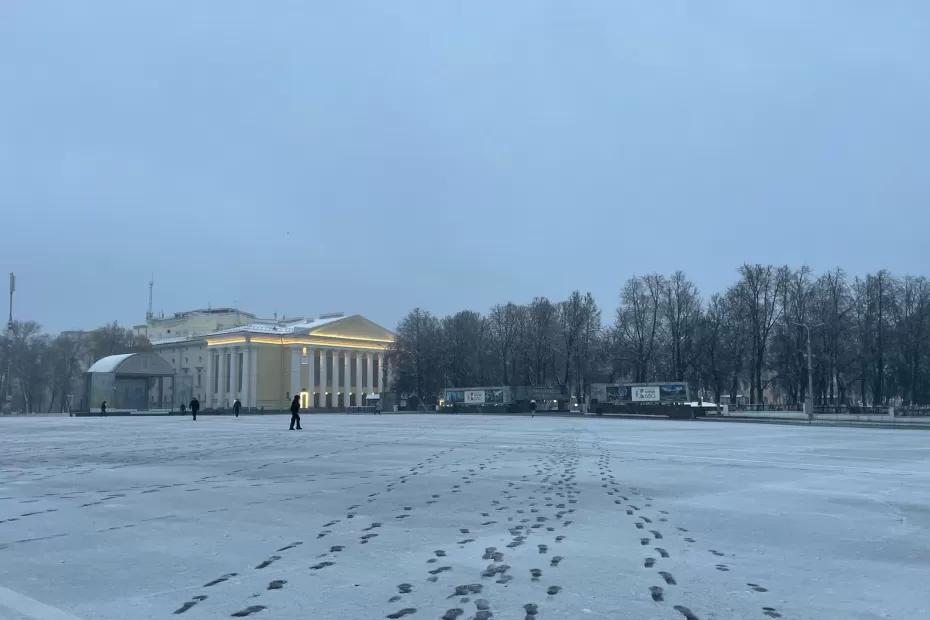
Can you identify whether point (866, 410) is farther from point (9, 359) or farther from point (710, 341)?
point (9, 359)

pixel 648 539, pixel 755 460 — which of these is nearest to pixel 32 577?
pixel 648 539

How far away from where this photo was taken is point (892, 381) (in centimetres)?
7194

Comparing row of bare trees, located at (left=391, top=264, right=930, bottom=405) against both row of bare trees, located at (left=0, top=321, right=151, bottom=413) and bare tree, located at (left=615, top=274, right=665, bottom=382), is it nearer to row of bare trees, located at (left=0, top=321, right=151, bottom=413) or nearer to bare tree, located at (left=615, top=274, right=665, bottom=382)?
bare tree, located at (left=615, top=274, right=665, bottom=382)

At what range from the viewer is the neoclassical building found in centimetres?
12369

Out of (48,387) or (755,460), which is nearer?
(755,460)

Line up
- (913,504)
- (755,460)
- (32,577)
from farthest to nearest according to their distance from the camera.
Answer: (755,460)
(913,504)
(32,577)

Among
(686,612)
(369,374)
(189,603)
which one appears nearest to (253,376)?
(369,374)

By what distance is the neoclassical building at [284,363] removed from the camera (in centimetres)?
12369

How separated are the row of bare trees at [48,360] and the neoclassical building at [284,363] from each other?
11005 millimetres

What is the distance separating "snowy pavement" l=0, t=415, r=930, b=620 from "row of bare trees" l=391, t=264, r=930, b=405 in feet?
201

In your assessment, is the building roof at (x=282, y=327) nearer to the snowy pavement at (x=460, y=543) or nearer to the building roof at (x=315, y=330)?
the building roof at (x=315, y=330)

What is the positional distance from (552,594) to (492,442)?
21.1 meters

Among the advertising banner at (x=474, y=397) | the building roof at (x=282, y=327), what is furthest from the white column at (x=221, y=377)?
the advertising banner at (x=474, y=397)

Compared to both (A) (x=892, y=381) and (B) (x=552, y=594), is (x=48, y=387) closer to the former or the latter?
(A) (x=892, y=381)
